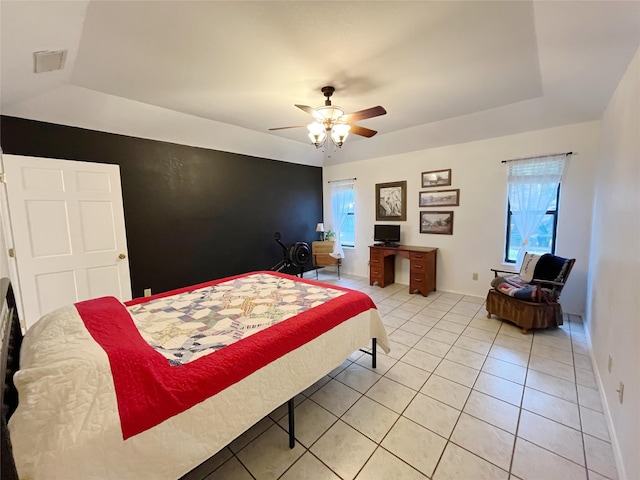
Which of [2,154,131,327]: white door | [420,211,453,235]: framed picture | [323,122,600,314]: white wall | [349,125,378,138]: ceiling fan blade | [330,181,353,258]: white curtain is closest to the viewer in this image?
[2,154,131,327]: white door

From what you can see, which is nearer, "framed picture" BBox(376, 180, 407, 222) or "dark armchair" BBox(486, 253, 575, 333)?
"dark armchair" BBox(486, 253, 575, 333)

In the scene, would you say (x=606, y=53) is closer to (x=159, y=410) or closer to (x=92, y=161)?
(x=159, y=410)

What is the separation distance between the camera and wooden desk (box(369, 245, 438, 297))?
4215mm

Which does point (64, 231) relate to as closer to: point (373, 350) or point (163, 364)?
point (163, 364)

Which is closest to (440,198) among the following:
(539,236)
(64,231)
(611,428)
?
(539,236)

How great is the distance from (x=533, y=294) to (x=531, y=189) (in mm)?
1493

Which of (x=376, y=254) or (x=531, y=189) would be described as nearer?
(x=531, y=189)

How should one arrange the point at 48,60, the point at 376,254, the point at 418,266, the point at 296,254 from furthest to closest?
the point at 376,254, the point at 296,254, the point at 418,266, the point at 48,60

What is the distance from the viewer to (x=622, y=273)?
1.64m

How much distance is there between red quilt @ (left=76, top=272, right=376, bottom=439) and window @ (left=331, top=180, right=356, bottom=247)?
411 cm

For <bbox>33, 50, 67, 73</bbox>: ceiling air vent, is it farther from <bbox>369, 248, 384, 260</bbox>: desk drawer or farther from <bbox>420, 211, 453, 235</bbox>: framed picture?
<bbox>420, 211, 453, 235</bbox>: framed picture

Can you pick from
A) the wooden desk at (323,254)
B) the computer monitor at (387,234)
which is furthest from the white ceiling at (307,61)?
the wooden desk at (323,254)

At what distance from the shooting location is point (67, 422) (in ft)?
2.85

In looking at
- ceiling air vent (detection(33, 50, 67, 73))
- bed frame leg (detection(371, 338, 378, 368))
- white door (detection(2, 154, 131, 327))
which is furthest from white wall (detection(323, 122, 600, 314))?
ceiling air vent (detection(33, 50, 67, 73))
